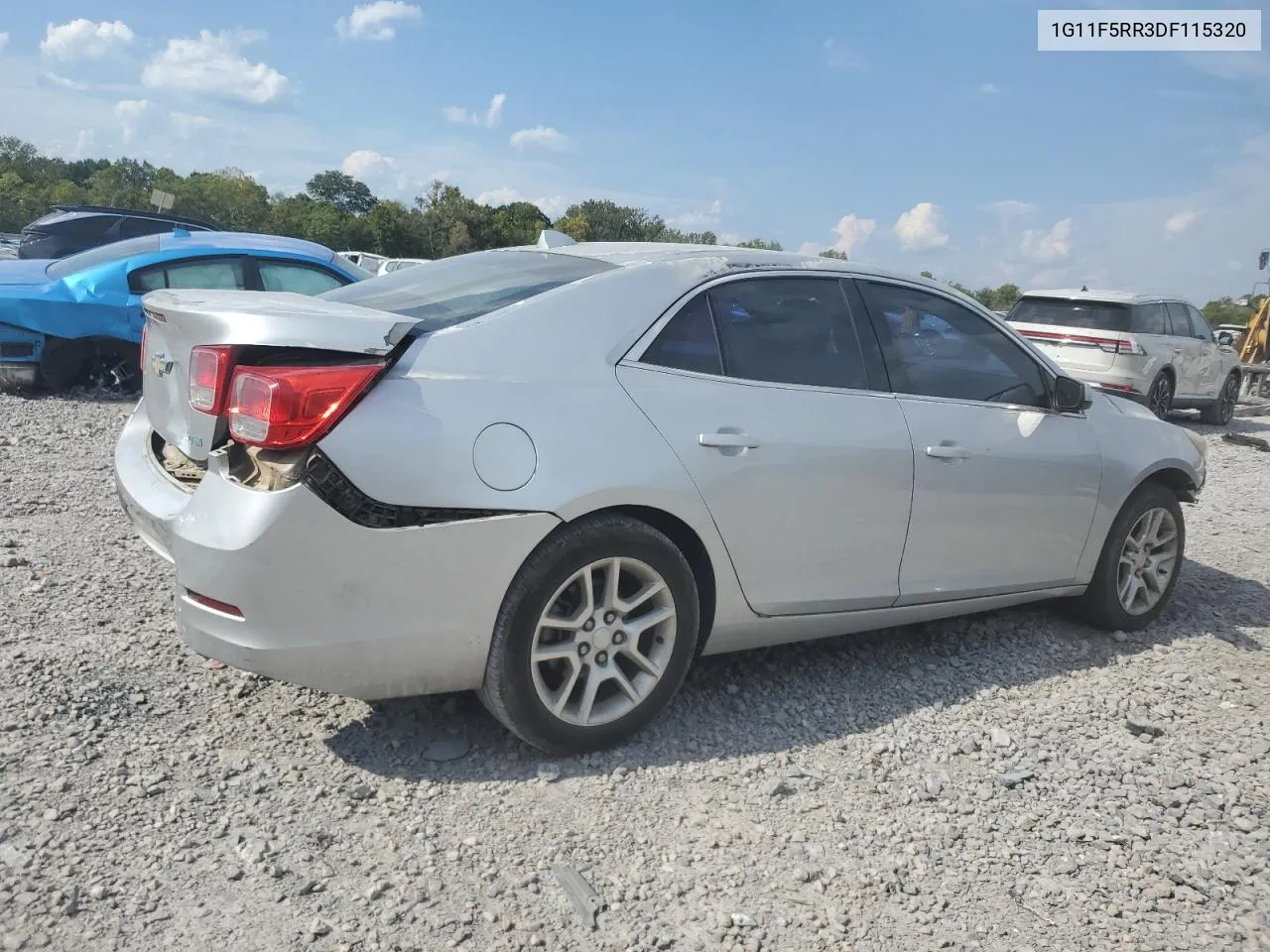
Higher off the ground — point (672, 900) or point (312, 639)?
point (312, 639)

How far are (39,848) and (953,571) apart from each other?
3.21m

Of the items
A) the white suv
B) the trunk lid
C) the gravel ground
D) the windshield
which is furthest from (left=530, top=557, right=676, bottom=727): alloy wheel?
the white suv

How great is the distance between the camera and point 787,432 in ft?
11.2

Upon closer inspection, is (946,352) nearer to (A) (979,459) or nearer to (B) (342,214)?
(A) (979,459)

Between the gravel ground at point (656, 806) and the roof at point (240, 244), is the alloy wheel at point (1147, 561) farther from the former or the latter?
the roof at point (240, 244)

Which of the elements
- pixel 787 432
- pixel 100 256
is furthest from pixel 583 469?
pixel 100 256

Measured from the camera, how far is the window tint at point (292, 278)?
886 cm

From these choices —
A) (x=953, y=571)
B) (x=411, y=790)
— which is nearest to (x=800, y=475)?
(x=953, y=571)

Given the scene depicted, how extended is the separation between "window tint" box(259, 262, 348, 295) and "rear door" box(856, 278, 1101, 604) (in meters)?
6.21

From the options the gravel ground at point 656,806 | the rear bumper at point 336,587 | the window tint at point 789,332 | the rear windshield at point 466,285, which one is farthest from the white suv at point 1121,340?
the rear bumper at point 336,587

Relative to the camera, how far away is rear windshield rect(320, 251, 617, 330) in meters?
3.18

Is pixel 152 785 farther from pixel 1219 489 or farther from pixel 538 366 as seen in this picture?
pixel 1219 489

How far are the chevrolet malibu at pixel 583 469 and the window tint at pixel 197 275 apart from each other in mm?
5491

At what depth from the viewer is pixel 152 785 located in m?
2.83
